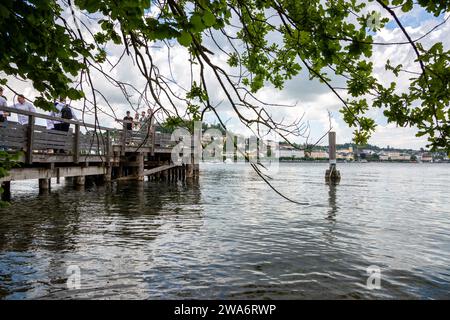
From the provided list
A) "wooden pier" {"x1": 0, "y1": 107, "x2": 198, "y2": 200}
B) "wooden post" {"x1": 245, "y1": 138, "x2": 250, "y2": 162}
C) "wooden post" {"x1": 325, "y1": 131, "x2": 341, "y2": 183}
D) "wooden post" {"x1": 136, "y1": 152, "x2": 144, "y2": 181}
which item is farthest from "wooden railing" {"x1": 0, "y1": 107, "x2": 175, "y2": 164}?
"wooden post" {"x1": 325, "y1": 131, "x2": 341, "y2": 183}

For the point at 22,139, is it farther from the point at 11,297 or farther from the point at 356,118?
the point at 356,118

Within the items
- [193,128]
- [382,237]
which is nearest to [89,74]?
[193,128]

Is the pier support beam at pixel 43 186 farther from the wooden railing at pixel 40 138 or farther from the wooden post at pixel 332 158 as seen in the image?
the wooden post at pixel 332 158

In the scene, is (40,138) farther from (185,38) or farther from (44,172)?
(185,38)

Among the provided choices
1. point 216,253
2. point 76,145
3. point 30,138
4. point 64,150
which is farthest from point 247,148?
point 64,150

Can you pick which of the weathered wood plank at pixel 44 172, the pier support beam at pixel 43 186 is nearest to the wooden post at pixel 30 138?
the weathered wood plank at pixel 44 172

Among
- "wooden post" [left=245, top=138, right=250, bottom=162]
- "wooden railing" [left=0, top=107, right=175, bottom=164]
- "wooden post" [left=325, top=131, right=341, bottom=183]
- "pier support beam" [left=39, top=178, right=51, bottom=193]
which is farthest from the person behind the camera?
"wooden post" [left=325, top=131, right=341, bottom=183]

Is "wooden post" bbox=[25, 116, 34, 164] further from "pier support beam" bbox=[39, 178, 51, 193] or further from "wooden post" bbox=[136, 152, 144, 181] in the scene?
"wooden post" bbox=[136, 152, 144, 181]

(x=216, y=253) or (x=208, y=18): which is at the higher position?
(x=208, y=18)

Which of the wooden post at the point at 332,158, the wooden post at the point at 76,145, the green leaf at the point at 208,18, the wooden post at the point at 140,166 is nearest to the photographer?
the green leaf at the point at 208,18

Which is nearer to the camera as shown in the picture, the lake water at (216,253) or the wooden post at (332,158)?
the lake water at (216,253)

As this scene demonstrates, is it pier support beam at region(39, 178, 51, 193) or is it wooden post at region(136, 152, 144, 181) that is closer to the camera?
pier support beam at region(39, 178, 51, 193)

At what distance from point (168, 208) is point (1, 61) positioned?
1043 centimetres

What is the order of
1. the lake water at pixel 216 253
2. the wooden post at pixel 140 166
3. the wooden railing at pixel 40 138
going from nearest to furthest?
the lake water at pixel 216 253 < the wooden railing at pixel 40 138 < the wooden post at pixel 140 166
